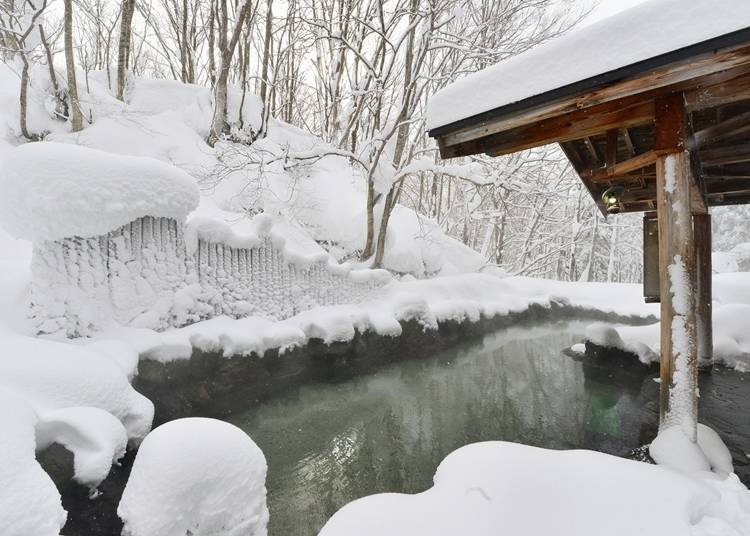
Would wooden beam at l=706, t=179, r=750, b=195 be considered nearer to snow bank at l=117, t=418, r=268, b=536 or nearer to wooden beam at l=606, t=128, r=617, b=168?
wooden beam at l=606, t=128, r=617, b=168

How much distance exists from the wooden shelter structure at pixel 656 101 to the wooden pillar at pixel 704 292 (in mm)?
3934

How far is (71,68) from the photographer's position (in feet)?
28.4

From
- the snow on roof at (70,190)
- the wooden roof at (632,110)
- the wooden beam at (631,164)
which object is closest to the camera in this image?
the wooden roof at (632,110)

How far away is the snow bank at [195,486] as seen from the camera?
6.32 feet

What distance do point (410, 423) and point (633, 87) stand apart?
15.8ft

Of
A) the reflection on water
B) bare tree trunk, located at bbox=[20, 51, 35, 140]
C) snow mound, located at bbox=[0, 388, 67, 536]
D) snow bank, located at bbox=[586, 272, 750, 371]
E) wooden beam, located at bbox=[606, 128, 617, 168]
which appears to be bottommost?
the reflection on water

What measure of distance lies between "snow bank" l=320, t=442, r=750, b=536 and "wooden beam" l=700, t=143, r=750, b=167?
414 cm

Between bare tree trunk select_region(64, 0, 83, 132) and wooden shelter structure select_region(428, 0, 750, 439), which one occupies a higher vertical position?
bare tree trunk select_region(64, 0, 83, 132)

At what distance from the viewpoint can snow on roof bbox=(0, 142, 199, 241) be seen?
409 centimetres

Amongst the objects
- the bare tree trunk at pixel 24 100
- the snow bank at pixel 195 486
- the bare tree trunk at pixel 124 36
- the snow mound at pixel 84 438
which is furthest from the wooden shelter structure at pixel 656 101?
the bare tree trunk at pixel 124 36

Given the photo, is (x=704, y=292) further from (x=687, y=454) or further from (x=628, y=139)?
(x=687, y=454)

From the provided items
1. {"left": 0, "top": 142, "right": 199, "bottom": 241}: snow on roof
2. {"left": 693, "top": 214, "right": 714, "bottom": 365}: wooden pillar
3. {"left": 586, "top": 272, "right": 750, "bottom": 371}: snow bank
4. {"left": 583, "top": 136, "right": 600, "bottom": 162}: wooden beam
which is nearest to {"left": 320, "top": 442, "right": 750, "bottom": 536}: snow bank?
{"left": 583, "top": 136, "right": 600, "bottom": 162}: wooden beam

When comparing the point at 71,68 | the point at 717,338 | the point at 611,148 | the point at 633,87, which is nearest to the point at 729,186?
the point at 717,338

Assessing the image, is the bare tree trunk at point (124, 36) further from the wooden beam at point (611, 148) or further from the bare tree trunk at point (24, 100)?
the wooden beam at point (611, 148)
